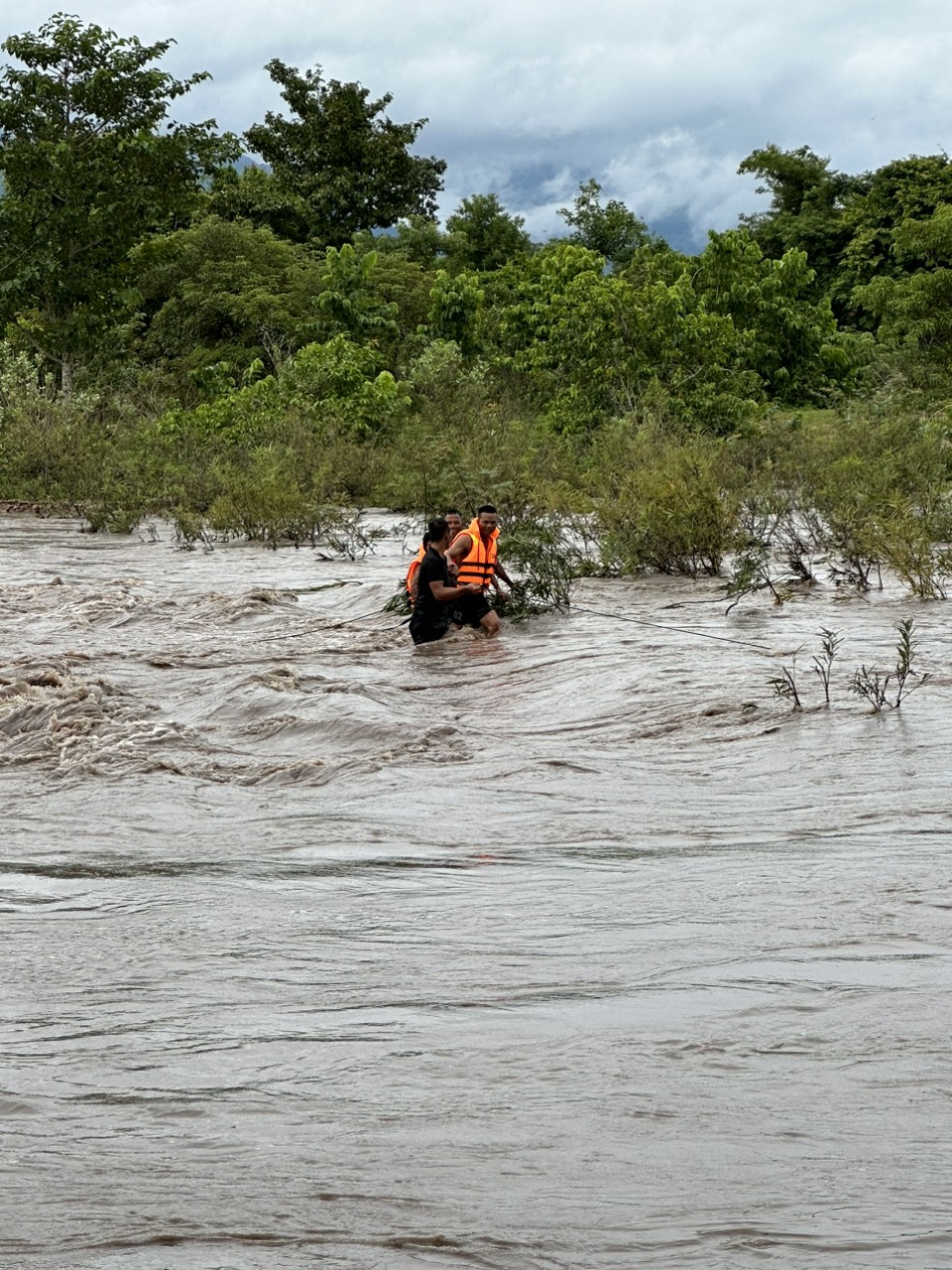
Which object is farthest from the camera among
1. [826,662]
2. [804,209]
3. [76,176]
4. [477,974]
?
[804,209]

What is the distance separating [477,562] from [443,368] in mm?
20015

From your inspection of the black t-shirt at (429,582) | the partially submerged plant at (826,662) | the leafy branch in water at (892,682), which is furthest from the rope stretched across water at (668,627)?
the black t-shirt at (429,582)

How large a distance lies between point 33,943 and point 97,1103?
1.44m

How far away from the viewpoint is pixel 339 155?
47.5 meters

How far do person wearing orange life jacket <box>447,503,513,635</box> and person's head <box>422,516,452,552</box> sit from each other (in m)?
0.09

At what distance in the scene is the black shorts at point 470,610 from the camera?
12734 mm

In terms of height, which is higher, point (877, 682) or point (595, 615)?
point (595, 615)

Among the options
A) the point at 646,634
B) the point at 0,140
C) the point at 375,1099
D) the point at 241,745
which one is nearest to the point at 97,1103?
the point at 375,1099

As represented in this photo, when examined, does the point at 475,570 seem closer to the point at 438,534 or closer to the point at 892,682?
the point at 438,534

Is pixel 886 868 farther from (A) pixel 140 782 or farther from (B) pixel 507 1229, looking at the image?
(A) pixel 140 782

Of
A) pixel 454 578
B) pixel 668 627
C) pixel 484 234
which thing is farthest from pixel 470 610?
pixel 484 234

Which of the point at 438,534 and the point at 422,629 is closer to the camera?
the point at 422,629

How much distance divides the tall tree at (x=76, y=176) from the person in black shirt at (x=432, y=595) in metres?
20.5

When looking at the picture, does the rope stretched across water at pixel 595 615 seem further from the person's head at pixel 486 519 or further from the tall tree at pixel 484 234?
the tall tree at pixel 484 234
